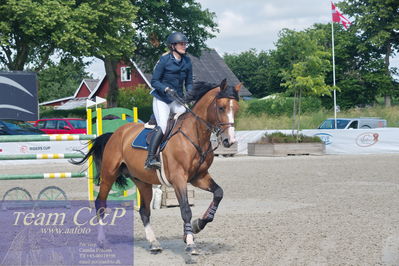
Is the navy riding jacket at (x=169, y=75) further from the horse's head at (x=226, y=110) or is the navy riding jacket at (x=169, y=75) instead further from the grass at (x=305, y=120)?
the grass at (x=305, y=120)

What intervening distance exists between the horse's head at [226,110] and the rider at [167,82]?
2.26 ft

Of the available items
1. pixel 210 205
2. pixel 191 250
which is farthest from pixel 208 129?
pixel 191 250

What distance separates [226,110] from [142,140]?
1.49m

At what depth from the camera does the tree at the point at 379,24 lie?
54594mm

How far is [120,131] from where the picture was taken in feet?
29.1

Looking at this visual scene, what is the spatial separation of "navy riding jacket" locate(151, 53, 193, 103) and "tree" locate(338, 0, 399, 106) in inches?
1946

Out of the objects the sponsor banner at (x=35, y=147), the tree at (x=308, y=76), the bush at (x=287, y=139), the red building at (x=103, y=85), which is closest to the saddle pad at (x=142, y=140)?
the sponsor banner at (x=35, y=147)

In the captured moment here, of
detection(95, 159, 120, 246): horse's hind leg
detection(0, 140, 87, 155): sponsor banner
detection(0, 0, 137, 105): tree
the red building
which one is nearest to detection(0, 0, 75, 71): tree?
detection(0, 0, 137, 105): tree

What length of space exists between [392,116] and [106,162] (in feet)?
116

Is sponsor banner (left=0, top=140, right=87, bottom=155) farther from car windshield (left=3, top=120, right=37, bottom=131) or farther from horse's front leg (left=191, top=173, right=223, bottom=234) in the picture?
horse's front leg (left=191, top=173, right=223, bottom=234)

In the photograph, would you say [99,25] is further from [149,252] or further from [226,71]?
[226,71]

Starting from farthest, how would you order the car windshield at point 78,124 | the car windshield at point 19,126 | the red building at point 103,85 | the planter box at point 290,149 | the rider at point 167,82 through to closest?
the red building at point 103,85, the car windshield at point 78,124, the car windshield at point 19,126, the planter box at point 290,149, the rider at point 167,82

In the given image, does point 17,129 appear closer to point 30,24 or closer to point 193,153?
point 30,24

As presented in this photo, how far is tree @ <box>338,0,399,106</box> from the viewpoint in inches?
2149
